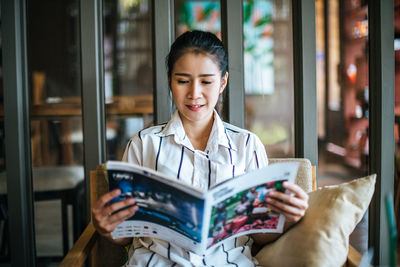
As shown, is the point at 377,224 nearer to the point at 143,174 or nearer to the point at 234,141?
the point at 234,141

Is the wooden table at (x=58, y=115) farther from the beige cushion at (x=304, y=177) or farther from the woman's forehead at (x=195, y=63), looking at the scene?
the beige cushion at (x=304, y=177)

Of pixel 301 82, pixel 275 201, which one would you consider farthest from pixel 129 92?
pixel 275 201

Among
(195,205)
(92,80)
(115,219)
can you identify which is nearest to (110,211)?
(115,219)

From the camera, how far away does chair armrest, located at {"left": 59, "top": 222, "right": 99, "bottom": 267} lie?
3.49 ft

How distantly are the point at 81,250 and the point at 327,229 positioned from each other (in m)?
0.74

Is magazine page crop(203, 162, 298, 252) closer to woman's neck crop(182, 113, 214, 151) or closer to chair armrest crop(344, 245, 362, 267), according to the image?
chair armrest crop(344, 245, 362, 267)

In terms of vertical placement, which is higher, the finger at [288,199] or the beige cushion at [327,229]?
the finger at [288,199]

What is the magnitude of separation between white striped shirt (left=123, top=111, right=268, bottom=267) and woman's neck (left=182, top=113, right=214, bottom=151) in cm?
4

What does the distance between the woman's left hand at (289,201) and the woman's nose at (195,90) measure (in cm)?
38

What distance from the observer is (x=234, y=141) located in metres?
1.23

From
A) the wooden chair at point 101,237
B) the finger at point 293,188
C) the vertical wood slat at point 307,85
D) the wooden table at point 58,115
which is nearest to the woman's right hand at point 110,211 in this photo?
the wooden chair at point 101,237

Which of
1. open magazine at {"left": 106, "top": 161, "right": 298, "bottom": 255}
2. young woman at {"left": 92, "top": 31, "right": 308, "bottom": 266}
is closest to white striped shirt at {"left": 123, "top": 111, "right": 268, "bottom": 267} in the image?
young woman at {"left": 92, "top": 31, "right": 308, "bottom": 266}

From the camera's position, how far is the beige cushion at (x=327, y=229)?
3.26ft

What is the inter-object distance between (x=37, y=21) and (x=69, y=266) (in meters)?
5.51
